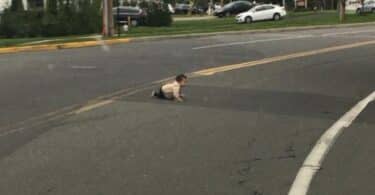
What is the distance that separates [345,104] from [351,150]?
150 inches

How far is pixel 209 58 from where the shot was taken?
19859 millimetres

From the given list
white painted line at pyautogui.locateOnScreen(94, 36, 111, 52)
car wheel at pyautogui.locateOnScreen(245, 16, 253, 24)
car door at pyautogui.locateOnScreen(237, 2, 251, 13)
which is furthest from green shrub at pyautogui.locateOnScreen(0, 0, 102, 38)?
car door at pyautogui.locateOnScreen(237, 2, 251, 13)

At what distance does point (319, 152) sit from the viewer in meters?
8.38

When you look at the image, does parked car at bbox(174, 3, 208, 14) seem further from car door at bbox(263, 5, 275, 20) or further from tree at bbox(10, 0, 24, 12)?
tree at bbox(10, 0, 24, 12)

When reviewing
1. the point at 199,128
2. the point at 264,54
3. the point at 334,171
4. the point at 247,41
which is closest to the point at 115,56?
the point at 264,54

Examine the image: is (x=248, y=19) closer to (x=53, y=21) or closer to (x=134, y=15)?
(x=134, y=15)

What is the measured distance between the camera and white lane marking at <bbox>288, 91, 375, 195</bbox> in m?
6.92

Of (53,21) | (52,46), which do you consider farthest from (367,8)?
(52,46)

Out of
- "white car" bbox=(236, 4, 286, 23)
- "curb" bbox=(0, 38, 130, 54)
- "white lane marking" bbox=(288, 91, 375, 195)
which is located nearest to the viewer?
"white lane marking" bbox=(288, 91, 375, 195)

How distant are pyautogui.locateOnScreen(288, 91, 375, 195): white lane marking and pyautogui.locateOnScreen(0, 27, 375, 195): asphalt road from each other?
83 millimetres

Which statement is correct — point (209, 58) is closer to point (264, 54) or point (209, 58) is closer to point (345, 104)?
point (264, 54)

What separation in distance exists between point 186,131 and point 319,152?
6.27 feet

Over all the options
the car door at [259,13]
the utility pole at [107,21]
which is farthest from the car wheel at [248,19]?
the utility pole at [107,21]

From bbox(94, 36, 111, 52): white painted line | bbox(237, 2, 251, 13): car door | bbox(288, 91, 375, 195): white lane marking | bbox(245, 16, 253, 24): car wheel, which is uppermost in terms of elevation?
bbox(237, 2, 251, 13): car door
